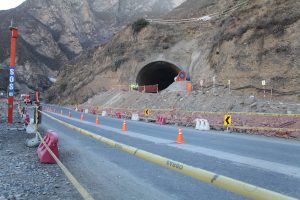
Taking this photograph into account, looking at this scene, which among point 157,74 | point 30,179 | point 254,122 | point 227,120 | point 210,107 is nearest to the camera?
point 30,179

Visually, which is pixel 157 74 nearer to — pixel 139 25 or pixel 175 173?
pixel 139 25

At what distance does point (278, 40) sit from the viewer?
32656mm

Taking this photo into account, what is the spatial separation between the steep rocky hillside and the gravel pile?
75.5 ft

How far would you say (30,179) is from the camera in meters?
8.41

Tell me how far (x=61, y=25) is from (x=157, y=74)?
106656 millimetres

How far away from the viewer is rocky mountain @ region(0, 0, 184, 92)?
139038 millimetres

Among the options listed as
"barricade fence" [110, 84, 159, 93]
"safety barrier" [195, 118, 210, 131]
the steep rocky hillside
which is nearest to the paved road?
"safety barrier" [195, 118, 210, 131]

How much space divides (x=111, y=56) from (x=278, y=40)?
39.3m

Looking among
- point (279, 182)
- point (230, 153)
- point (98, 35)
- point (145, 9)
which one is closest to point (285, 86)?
point (230, 153)

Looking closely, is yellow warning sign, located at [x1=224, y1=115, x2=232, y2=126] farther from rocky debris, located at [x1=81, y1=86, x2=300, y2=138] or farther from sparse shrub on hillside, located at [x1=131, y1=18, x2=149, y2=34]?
sparse shrub on hillside, located at [x1=131, y1=18, x2=149, y2=34]

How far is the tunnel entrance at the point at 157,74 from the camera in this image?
58875 mm

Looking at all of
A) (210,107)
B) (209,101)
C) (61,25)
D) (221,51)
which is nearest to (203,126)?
(210,107)

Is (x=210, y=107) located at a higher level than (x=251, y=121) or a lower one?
higher

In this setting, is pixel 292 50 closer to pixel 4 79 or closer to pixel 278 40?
pixel 278 40
